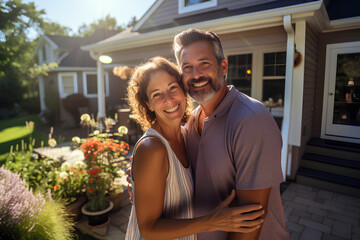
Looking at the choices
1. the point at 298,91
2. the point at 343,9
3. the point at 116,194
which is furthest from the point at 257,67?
the point at 116,194

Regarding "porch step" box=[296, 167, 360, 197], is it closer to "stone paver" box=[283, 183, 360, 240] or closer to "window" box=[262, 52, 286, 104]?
"stone paver" box=[283, 183, 360, 240]

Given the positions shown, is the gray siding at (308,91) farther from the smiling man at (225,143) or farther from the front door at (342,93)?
the smiling man at (225,143)

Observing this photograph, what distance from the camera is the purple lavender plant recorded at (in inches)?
84.6

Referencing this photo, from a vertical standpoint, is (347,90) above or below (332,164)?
above

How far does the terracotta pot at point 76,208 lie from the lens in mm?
3229

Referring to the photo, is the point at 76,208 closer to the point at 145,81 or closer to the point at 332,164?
the point at 145,81

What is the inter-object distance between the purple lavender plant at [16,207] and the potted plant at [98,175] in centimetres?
76

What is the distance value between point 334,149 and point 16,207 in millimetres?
5497

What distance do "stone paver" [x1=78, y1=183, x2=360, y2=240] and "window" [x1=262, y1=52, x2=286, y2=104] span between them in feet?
8.39

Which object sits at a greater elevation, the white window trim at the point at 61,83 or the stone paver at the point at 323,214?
the white window trim at the point at 61,83

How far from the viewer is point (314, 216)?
11.6 ft

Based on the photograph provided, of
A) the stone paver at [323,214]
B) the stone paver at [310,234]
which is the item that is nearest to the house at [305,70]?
the stone paver at [323,214]

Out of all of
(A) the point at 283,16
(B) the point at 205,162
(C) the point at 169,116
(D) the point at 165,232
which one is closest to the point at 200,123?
(C) the point at 169,116

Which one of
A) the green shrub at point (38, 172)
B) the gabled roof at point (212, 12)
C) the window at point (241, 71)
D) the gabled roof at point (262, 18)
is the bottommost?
the green shrub at point (38, 172)
